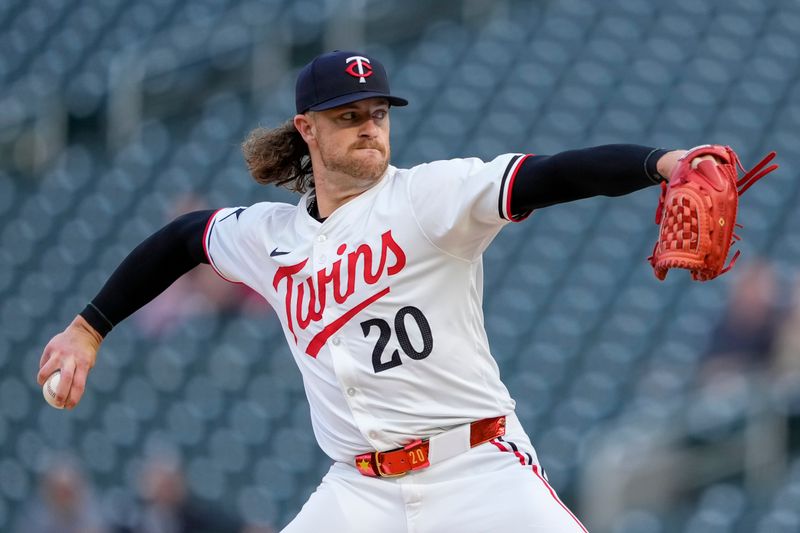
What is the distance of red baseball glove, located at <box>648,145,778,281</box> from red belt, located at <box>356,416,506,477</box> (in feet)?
2.22

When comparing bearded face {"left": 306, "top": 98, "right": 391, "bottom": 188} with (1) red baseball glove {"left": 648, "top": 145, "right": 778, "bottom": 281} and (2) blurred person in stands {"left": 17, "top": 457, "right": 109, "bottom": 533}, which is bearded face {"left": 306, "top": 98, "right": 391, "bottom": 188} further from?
(2) blurred person in stands {"left": 17, "top": 457, "right": 109, "bottom": 533}

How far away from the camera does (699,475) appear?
201 inches

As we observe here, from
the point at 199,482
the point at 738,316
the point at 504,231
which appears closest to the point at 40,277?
the point at 199,482

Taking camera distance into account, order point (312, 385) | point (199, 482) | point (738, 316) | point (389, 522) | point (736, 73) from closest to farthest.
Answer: point (389, 522) < point (312, 385) < point (738, 316) < point (199, 482) < point (736, 73)

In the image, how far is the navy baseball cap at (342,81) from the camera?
2914 mm

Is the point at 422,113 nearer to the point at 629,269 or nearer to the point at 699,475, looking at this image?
the point at 629,269

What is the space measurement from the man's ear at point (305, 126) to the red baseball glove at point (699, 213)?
1.00 meters

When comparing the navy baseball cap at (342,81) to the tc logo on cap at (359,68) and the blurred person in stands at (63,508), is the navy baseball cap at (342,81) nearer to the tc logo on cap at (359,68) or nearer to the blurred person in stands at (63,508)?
the tc logo on cap at (359,68)

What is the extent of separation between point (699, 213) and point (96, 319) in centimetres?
159

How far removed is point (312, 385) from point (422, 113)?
4.74m

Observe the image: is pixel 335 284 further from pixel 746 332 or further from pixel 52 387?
pixel 746 332

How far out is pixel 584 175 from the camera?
2.46 m

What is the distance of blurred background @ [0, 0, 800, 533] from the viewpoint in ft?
17.3

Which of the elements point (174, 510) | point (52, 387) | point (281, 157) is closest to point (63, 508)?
point (174, 510)
